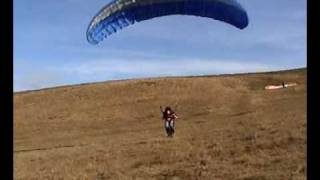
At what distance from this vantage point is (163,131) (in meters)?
34.8

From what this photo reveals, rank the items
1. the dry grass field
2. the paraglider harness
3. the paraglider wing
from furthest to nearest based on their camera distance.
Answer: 1. the paraglider harness
2. the dry grass field
3. the paraglider wing

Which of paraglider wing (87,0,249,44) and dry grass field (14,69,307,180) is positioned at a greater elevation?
paraglider wing (87,0,249,44)

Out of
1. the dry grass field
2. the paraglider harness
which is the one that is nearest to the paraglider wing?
the dry grass field

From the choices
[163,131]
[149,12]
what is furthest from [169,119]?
[149,12]

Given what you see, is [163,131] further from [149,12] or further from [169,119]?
[149,12]

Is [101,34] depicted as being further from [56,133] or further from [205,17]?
[56,133]

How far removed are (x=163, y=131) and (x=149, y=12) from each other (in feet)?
63.2

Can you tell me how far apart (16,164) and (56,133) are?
14.8 metres

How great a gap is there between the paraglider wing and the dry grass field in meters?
5.51

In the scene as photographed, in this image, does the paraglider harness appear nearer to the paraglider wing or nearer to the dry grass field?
the dry grass field

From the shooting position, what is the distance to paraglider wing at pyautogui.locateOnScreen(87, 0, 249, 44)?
15391 millimetres

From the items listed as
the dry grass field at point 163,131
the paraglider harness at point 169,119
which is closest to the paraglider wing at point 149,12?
the dry grass field at point 163,131

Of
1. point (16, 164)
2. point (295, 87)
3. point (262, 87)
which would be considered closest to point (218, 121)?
point (16, 164)

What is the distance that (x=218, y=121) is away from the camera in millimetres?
38219
